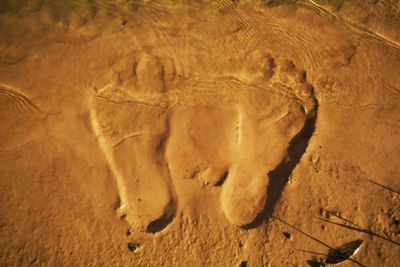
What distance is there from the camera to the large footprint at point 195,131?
13.3 feet

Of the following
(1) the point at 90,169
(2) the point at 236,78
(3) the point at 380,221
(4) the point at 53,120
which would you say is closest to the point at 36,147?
(4) the point at 53,120

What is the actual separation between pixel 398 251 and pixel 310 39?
120 inches

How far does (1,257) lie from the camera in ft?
12.7

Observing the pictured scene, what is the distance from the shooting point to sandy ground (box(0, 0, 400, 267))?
3.96 m

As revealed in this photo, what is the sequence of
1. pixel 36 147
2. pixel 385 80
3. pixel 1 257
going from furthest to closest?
pixel 385 80
pixel 36 147
pixel 1 257

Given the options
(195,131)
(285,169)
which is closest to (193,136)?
(195,131)

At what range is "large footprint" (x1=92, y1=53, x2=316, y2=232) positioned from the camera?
4.05m

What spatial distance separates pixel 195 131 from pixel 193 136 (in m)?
0.07

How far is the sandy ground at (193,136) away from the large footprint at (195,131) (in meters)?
0.01

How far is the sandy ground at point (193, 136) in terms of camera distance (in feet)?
13.0

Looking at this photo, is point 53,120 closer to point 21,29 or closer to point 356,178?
point 21,29

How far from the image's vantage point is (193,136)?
415cm

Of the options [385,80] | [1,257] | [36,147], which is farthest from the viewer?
[385,80]

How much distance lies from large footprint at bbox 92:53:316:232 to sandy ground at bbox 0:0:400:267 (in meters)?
0.01
